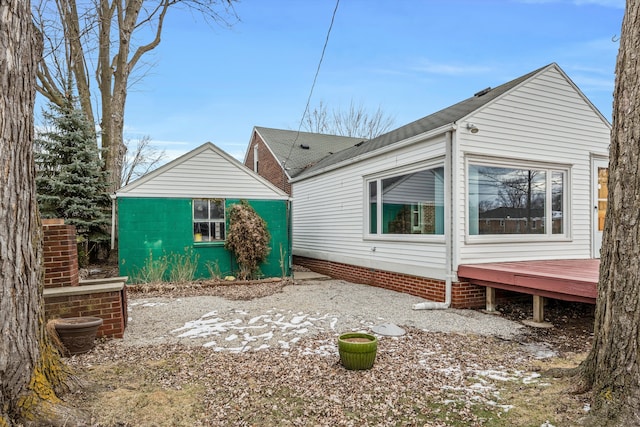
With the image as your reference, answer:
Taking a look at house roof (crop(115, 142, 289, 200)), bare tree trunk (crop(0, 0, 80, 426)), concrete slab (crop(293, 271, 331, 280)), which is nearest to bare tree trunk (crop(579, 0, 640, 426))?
bare tree trunk (crop(0, 0, 80, 426))

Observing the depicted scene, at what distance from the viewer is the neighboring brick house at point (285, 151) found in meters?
14.3

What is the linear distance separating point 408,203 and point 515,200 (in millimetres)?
1959

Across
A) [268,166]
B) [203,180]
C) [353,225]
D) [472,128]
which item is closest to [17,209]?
[472,128]

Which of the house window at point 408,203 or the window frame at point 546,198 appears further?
the house window at point 408,203

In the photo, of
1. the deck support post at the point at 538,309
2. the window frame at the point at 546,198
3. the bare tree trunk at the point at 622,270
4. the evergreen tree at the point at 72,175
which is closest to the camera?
the bare tree trunk at the point at 622,270

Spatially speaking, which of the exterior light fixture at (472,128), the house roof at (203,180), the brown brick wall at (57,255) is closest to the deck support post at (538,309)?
Result: the exterior light fixture at (472,128)

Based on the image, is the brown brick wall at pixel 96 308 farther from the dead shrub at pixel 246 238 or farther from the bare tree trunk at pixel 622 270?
the bare tree trunk at pixel 622 270

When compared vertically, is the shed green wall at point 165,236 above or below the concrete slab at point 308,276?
above

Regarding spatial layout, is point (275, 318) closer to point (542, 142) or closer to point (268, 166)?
point (542, 142)

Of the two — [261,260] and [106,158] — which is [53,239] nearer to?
[261,260]

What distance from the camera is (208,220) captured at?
9.68m

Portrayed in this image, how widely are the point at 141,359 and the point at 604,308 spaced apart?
4.19m

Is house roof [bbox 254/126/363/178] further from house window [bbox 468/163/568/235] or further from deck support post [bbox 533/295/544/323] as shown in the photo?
deck support post [bbox 533/295/544/323]

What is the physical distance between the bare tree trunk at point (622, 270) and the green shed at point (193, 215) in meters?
7.86
